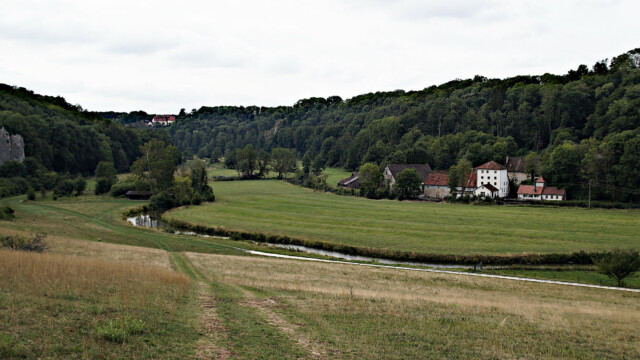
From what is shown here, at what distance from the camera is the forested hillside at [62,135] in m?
94.4

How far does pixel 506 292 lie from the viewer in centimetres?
2583

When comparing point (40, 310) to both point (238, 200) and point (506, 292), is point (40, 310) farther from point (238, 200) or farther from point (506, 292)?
point (238, 200)

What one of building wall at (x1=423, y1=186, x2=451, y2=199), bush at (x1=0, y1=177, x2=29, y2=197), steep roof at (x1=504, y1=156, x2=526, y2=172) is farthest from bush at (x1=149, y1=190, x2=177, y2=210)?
steep roof at (x1=504, y1=156, x2=526, y2=172)

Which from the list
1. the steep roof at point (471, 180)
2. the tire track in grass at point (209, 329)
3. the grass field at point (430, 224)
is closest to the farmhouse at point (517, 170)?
the steep roof at point (471, 180)

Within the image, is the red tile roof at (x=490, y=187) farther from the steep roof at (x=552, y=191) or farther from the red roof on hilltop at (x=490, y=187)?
the steep roof at (x=552, y=191)

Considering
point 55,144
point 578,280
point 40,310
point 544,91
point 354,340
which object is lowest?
point 578,280

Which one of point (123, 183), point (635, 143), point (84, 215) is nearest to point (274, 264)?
point (84, 215)

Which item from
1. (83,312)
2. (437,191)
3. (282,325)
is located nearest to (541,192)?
(437,191)

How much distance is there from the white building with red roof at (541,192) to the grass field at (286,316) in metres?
53.0

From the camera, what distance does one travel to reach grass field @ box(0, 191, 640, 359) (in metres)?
10.3

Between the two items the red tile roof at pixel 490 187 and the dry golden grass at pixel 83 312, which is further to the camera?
the red tile roof at pixel 490 187

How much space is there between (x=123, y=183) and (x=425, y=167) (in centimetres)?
6695

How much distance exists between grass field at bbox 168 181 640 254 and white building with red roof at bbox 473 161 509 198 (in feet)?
33.7

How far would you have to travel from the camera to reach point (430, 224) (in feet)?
177
